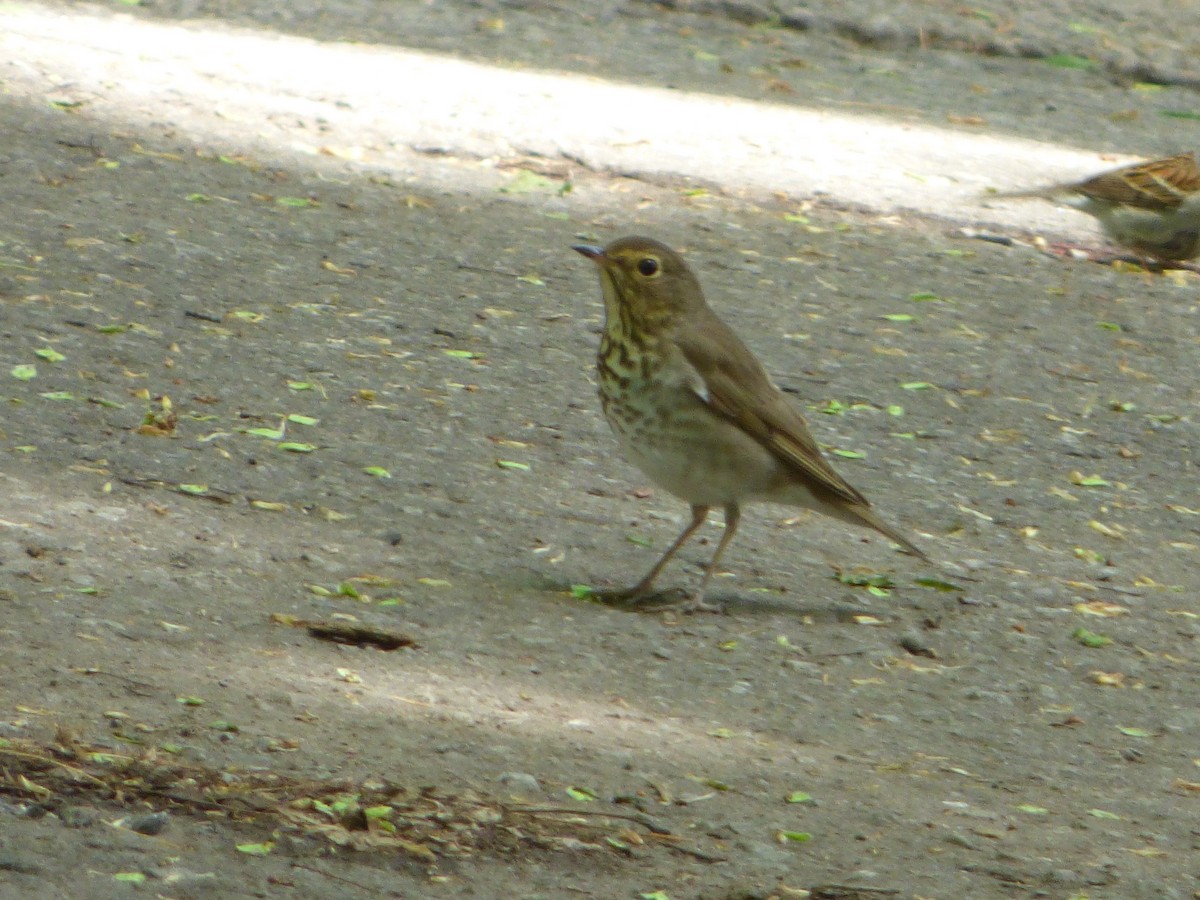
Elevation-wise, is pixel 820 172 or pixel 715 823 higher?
pixel 820 172

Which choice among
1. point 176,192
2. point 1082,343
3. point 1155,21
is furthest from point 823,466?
point 1155,21

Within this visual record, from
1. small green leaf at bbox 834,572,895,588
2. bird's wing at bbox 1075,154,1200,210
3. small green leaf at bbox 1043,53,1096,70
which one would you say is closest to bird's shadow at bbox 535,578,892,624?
small green leaf at bbox 834,572,895,588

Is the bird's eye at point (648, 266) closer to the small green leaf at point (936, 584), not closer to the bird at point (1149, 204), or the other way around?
the small green leaf at point (936, 584)

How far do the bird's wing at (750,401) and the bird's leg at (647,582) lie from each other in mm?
311

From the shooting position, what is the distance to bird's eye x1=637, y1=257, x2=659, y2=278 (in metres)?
5.31

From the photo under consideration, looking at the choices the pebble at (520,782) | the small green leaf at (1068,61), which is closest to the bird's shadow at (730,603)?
the pebble at (520,782)

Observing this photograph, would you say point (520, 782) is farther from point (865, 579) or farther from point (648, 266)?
point (865, 579)

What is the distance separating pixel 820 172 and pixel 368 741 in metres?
6.33

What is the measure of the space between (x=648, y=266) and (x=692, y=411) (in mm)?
468

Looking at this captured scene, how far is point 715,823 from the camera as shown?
377 cm

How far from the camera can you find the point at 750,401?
5.24 m

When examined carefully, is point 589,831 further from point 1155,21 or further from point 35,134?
point 1155,21

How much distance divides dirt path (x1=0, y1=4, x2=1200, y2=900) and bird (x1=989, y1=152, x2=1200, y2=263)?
0.21 metres

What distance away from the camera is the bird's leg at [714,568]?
520 centimetres
